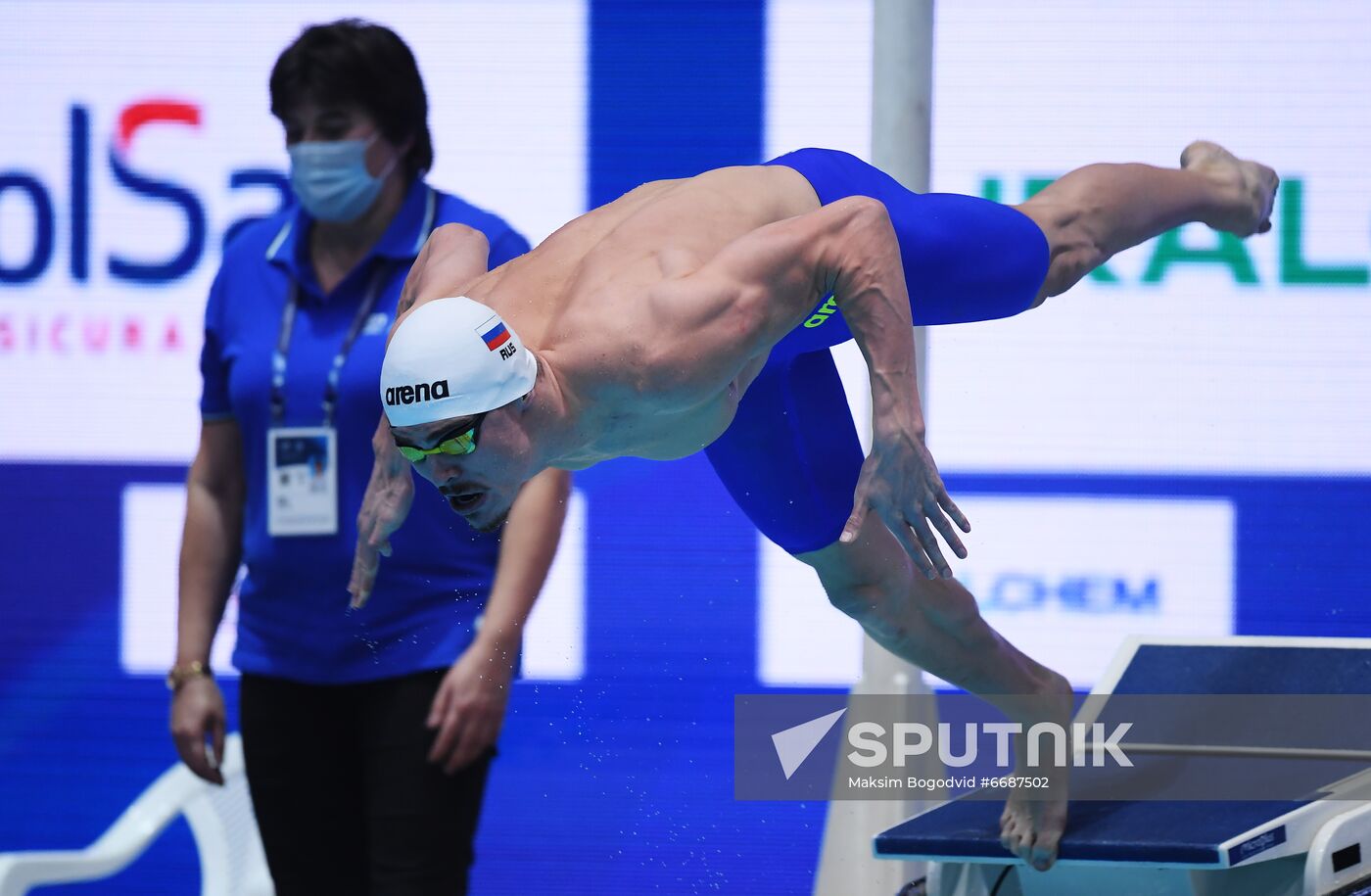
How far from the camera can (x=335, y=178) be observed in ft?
10.6

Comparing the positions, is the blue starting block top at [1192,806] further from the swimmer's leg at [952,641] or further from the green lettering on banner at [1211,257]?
the green lettering on banner at [1211,257]

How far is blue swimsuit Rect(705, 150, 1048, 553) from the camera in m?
2.81

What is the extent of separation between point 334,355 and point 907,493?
4.08 feet

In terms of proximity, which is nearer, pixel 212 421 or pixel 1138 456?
pixel 212 421

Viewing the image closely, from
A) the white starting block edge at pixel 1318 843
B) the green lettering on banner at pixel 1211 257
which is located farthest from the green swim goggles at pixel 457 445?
the green lettering on banner at pixel 1211 257


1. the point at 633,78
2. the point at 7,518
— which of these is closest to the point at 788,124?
the point at 633,78

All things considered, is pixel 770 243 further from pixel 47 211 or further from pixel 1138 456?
pixel 47 211

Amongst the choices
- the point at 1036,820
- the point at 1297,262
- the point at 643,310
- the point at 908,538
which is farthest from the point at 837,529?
the point at 1297,262

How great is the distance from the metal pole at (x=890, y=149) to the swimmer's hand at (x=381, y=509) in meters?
1.43

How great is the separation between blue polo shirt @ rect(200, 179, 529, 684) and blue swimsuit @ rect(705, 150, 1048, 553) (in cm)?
56

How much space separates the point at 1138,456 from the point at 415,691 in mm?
2264

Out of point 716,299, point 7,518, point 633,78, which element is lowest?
point 7,518

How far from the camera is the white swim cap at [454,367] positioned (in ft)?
7.34

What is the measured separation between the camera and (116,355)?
181 inches
